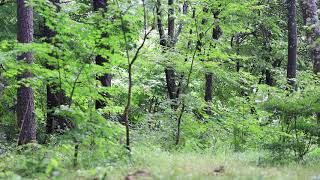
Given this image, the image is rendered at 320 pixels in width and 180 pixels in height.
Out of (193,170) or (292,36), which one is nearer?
(193,170)

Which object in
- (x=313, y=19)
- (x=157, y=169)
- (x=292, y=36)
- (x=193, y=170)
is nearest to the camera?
(x=157, y=169)

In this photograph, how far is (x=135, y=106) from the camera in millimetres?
18953

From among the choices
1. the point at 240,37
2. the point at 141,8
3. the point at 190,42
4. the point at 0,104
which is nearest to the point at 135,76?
the point at 190,42

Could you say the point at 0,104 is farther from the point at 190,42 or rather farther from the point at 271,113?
the point at 271,113

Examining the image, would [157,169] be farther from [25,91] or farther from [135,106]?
[135,106]

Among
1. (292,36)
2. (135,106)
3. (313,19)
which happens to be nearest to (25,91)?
(135,106)

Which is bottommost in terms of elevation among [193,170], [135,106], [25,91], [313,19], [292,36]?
[135,106]

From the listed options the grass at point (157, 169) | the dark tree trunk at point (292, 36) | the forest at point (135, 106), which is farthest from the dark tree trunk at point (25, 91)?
Answer: the dark tree trunk at point (292, 36)

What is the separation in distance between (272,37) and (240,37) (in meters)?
1.80

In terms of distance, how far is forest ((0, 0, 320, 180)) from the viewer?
709 centimetres

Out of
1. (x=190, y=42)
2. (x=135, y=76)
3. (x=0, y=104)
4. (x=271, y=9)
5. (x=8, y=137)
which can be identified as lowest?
(x=8, y=137)

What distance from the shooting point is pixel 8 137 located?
645 inches

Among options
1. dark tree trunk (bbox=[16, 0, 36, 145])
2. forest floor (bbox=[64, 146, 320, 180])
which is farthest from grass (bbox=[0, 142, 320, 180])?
dark tree trunk (bbox=[16, 0, 36, 145])

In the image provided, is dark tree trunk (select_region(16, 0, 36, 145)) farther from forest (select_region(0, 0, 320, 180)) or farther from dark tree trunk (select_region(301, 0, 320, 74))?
dark tree trunk (select_region(301, 0, 320, 74))
